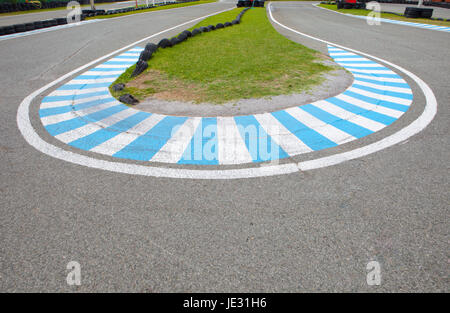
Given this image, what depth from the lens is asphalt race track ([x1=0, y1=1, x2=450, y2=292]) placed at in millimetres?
2004

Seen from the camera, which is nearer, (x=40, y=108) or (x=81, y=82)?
(x=40, y=108)

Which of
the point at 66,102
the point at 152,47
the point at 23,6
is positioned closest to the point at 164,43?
the point at 152,47

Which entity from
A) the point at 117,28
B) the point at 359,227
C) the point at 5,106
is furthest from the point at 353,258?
the point at 117,28

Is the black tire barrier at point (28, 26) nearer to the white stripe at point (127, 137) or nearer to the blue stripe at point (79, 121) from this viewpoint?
the blue stripe at point (79, 121)

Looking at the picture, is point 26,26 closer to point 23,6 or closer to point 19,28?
point 19,28

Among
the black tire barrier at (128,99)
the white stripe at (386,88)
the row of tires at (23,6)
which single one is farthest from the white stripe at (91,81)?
the row of tires at (23,6)

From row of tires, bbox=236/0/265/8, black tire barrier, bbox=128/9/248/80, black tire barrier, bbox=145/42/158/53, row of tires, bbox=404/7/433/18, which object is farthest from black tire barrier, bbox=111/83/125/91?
row of tires, bbox=236/0/265/8

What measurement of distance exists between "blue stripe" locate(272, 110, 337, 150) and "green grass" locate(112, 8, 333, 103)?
44.6 inches

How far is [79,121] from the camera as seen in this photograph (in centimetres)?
479

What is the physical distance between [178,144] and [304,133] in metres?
1.98

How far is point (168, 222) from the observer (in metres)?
2.52

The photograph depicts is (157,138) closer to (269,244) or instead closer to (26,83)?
(269,244)

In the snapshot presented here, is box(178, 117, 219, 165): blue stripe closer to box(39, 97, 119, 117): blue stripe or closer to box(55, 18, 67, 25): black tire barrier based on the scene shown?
box(39, 97, 119, 117): blue stripe
